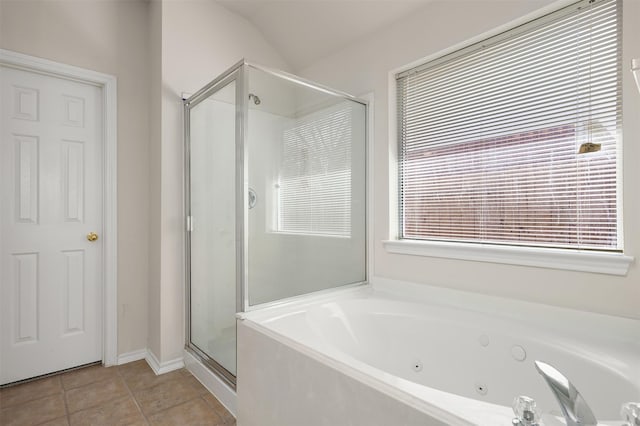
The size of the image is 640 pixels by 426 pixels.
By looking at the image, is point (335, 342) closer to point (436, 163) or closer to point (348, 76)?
point (436, 163)

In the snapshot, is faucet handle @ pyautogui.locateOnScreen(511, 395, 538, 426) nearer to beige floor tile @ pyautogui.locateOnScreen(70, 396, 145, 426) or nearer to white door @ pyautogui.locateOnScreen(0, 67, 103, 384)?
beige floor tile @ pyautogui.locateOnScreen(70, 396, 145, 426)

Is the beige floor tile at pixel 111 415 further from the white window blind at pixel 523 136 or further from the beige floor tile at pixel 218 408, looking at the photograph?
the white window blind at pixel 523 136

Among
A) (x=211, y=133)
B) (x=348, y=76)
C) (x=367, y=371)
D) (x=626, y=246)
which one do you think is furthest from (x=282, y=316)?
(x=348, y=76)

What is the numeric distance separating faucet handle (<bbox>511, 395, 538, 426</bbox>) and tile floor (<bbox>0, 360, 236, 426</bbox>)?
4.72ft

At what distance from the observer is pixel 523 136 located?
170 centimetres

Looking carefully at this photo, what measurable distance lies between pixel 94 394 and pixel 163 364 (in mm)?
396

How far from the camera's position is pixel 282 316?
5.58ft

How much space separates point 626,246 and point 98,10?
3.33m

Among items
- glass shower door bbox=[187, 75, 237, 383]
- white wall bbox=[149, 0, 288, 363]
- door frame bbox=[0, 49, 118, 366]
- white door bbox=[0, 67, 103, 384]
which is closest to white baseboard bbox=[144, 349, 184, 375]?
white wall bbox=[149, 0, 288, 363]

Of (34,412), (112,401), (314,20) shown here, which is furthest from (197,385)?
(314,20)

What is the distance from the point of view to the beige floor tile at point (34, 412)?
5.63 ft

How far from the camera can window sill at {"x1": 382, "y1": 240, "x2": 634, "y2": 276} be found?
1.38 m

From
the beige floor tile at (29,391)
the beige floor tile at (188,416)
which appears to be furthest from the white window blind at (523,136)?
the beige floor tile at (29,391)

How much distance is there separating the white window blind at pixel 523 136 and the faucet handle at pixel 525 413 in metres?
1.07
